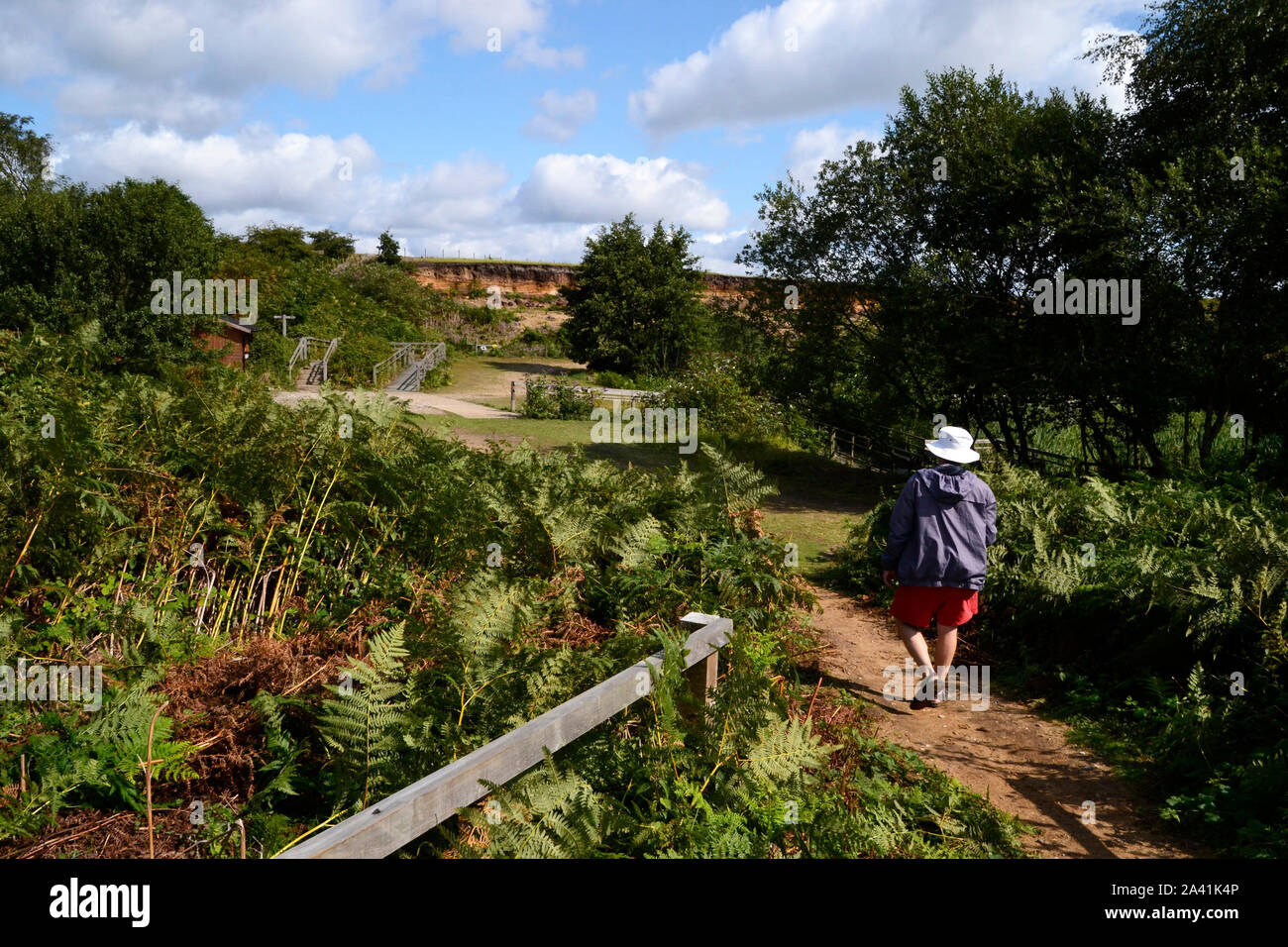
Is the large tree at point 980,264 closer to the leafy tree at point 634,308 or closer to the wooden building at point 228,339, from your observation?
the wooden building at point 228,339

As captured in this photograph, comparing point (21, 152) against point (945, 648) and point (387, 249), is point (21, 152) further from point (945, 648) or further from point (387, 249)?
point (945, 648)

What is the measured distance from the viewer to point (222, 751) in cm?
331

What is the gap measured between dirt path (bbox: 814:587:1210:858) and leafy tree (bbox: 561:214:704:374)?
3286cm

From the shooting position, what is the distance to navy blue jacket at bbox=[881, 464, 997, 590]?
5605 millimetres

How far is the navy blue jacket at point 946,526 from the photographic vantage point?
561cm

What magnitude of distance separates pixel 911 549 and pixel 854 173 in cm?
1343

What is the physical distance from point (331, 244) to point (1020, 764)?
6075 centimetres

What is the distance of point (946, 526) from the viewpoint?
5.61 m

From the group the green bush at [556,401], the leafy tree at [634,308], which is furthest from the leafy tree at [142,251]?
the leafy tree at [634,308]

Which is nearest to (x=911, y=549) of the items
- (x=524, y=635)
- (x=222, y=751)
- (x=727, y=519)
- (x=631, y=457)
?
(x=727, y=519)

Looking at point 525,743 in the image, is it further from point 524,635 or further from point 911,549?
point 911,549

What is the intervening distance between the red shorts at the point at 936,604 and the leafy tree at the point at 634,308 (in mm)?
33174

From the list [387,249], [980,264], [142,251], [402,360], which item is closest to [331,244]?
[387,249]
